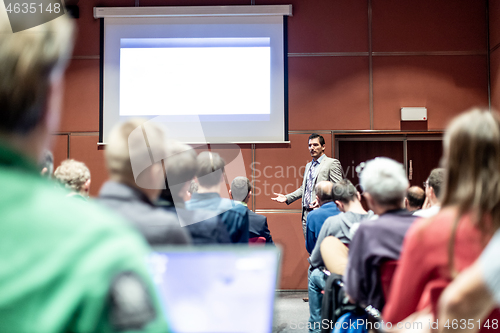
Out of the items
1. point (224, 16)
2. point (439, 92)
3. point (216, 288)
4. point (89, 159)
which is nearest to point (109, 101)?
point (89, 159)

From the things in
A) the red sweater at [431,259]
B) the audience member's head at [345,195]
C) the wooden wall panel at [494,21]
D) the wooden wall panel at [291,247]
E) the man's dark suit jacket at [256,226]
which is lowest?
the wooden wall panel at [291,247]

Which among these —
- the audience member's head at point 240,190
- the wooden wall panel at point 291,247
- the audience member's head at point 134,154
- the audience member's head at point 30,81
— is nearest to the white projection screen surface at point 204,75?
the wooden wall panel at point 291,247

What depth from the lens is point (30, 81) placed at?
0.34m

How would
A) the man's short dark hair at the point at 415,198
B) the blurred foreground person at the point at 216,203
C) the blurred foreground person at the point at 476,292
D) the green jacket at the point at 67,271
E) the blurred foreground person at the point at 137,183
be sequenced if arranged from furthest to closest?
the man's short dark hair at the point at 415,198 → the blurred foreground person at the point at 216,203 → the blurred foreground person at the point at 137,183 → the blurred foreground person at the point at 476,292 → the green jacket at the point at 67,271

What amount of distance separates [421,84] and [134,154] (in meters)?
4.84

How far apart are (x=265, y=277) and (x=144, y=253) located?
0.23 metres

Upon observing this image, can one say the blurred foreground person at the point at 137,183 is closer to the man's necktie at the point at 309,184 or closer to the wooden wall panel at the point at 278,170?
the man's necktie at the point at 309,184

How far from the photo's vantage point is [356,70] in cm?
494

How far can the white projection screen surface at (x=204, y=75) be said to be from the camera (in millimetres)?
4891

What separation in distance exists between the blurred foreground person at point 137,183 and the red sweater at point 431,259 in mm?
660

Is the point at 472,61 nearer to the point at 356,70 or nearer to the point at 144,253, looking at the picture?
the point at 356,70

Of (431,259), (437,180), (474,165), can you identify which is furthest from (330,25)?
(431,259)

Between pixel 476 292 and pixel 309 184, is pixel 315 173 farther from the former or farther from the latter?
pixel 476 292

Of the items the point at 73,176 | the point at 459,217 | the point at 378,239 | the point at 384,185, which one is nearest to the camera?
the point at 459,217
